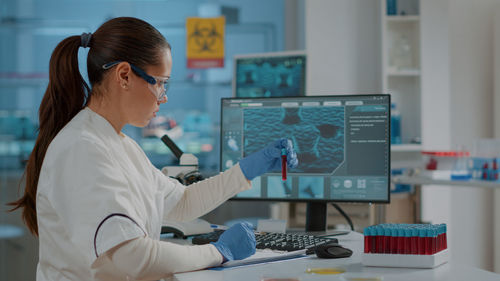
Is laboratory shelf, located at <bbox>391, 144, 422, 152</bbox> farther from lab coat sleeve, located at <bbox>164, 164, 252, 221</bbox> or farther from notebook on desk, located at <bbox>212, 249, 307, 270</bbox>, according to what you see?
notebook on desk, located at <bbox>212, 249, 307, 270</bbox>

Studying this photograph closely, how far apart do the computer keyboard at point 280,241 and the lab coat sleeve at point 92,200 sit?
460 millimetres

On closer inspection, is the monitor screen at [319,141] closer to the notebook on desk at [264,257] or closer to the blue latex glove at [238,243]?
the notebook on desk at [264,257]

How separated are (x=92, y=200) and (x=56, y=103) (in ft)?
1.11

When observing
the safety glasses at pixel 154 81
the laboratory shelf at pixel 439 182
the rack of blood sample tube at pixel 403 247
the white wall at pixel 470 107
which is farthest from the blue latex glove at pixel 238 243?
the white wall at pixel 470 107

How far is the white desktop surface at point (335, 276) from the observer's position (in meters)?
1.19

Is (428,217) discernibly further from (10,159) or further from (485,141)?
(10,159)

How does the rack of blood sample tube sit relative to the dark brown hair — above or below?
below

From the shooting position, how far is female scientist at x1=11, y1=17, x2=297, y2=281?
111 cm

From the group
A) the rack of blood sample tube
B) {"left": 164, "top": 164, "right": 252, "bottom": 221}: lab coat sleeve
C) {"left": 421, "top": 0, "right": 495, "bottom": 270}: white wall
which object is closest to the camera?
the rack of blood sample tube

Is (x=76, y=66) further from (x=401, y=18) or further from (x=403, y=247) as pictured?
(x=401, y=18)

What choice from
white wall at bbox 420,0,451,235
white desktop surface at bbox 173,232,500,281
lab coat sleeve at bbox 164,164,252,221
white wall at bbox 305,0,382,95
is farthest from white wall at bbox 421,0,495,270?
white desktop surface at bbox 173,232,500,281

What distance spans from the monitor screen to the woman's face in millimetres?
533

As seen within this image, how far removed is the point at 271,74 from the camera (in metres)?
3.24

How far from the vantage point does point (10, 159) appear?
12.7ft
